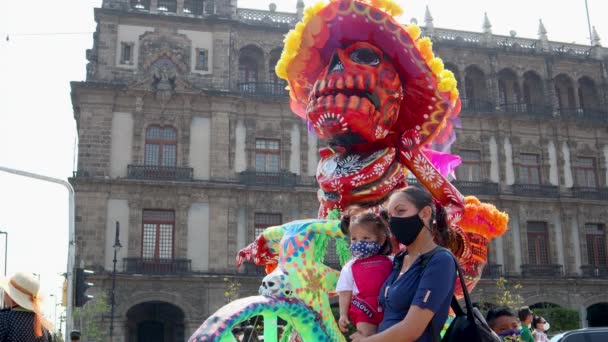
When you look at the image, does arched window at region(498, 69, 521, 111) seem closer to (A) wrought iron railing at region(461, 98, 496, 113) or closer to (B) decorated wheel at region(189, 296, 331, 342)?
(A) wrought iron railing at region(461, 98, 496, 113)

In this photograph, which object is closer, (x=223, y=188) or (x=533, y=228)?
(x=223, y=188)

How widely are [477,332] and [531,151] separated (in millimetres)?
28739

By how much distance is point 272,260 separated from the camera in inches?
151

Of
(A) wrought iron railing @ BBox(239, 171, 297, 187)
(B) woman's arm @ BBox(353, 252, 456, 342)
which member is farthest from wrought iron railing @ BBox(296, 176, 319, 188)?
(B) woman's arm @ BBox(353, 252, 456, 342)

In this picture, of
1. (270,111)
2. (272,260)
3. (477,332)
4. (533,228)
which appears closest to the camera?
(477,332)

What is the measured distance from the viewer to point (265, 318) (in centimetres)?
288

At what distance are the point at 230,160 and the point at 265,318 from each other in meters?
23.2

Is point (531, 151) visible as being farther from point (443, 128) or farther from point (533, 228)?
point (443, 128)

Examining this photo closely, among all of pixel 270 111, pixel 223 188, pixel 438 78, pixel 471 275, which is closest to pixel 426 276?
pixel 471 275

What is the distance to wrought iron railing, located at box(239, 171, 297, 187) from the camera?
25.9 meters

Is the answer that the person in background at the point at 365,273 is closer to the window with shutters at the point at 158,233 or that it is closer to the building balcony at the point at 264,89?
the window with shutters at the point at 158,233

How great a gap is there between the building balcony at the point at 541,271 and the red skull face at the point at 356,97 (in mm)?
25488

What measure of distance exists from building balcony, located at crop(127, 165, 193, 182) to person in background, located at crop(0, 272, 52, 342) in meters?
21.6

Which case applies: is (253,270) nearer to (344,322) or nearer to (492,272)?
(492,272)
